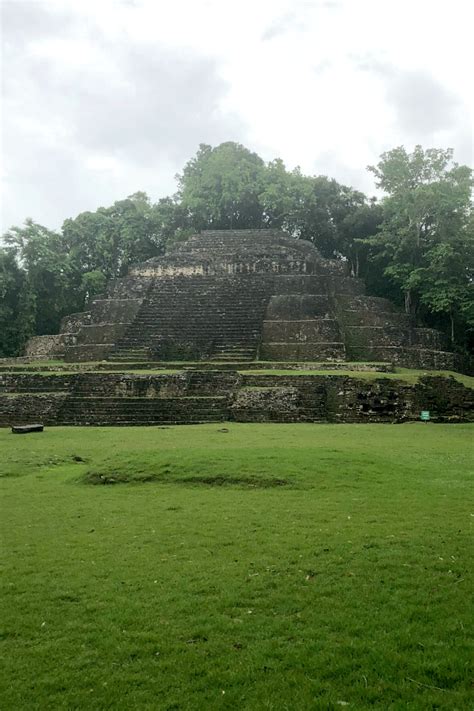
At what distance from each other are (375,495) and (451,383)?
34.7ft

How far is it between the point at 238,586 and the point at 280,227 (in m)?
35.5

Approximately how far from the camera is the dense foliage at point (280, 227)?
28.9 meters

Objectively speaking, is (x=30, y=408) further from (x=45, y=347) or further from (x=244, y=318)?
(x=244, y=318)

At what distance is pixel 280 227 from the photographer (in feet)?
126

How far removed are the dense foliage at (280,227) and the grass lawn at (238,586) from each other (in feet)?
69.8

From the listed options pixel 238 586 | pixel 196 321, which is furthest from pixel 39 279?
pixel 238 586

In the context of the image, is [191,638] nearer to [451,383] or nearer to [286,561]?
[286,561]

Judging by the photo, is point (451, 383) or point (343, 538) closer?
point (343, 538)

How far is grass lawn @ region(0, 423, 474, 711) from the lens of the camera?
10.7 feet

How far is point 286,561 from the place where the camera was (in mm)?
5109

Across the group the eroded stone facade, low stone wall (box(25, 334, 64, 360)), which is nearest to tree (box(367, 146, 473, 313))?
the eroded stone facade

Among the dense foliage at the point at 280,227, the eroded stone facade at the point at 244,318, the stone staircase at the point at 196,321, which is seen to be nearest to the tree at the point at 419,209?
the dense foliage at the point at 280,227

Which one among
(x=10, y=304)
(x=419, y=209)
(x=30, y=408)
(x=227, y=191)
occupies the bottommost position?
(x=30, y=408)

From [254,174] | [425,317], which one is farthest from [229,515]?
[254,174]
